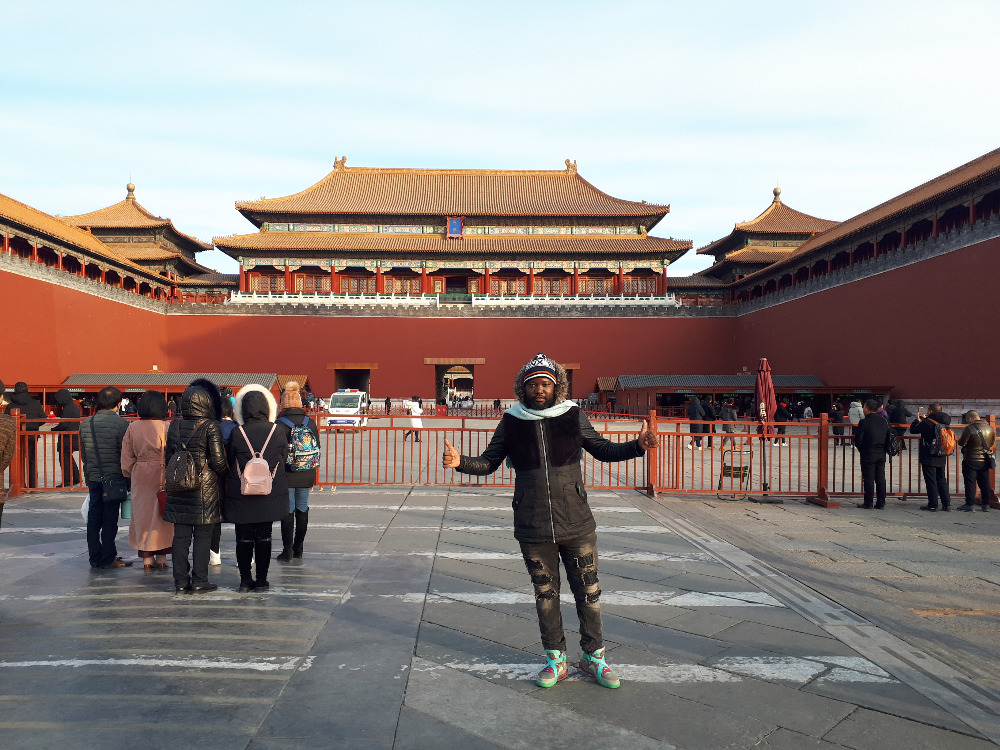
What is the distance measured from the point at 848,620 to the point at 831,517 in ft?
11.3

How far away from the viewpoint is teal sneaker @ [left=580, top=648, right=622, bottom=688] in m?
2.77

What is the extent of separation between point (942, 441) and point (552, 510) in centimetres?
615

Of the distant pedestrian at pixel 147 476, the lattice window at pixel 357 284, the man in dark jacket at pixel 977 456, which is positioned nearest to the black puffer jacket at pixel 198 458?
the distant pedestrian at pixel 147 476

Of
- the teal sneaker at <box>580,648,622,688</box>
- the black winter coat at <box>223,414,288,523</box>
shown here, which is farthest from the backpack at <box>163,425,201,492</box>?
the teal sneaker at <box>580,648,622,688</box>

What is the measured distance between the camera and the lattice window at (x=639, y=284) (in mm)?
31016

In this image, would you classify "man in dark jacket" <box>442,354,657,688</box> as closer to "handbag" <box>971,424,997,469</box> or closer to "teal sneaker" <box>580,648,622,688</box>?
"teal sneaker" <box>580,648,622,688</box>

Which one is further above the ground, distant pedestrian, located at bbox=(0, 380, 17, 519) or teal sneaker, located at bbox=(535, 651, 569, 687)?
distant pedestrian, located at bbox=(0, 380, 17, 519)

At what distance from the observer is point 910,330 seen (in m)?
18.8

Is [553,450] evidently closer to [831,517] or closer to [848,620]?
[848,620]

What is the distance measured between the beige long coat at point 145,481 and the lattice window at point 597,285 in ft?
91.0

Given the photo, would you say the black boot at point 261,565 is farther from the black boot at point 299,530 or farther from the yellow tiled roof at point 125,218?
the yellow tiled roof at point 125,218

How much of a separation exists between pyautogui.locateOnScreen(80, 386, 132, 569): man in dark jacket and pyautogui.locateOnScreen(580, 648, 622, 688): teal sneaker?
3.47 metres

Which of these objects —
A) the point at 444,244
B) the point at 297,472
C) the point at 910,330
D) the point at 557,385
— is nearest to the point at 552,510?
the point at 557,385

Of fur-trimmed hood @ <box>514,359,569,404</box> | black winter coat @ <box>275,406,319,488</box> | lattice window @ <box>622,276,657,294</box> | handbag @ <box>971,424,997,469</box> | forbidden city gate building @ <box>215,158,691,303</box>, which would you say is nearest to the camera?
fur-trimmed hood @ <box>514,359,569,404</box>
